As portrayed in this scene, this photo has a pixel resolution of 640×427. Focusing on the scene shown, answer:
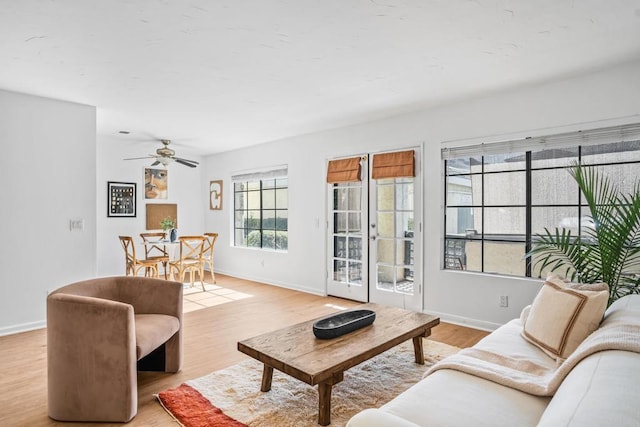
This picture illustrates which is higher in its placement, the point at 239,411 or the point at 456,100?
the point at 456,100

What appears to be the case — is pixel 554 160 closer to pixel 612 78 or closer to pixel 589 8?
pixel 612 78

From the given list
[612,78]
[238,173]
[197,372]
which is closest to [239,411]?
[197,372]

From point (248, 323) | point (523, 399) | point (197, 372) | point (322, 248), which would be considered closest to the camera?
point (523, 399)

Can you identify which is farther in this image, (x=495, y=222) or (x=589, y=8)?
(x=495, y=222)

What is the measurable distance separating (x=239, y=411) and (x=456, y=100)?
3.52 meters

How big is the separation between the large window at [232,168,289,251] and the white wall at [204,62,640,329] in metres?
0.22

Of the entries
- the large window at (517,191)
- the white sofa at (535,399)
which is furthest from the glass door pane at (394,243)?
the white sofa at (535,399)

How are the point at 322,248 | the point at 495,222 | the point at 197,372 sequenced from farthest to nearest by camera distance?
the point at 322,248
the point at 495,222
the point at 197,372

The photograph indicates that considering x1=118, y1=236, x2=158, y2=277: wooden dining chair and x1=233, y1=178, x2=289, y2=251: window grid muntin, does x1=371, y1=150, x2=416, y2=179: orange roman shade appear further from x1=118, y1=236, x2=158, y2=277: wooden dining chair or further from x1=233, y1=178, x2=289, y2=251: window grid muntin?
x1=118, y1=236, x2=158, y2=277: wooden dining chair

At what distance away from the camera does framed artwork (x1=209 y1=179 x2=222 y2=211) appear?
289 inches

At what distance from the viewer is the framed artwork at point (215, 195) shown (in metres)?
7.34

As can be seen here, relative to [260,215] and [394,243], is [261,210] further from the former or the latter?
[394,243]

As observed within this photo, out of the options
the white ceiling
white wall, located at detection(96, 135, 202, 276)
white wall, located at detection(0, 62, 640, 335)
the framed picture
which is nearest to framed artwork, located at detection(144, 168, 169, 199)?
white wall, located at detection(96, 135, 202, 276)

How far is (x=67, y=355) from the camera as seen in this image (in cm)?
216
